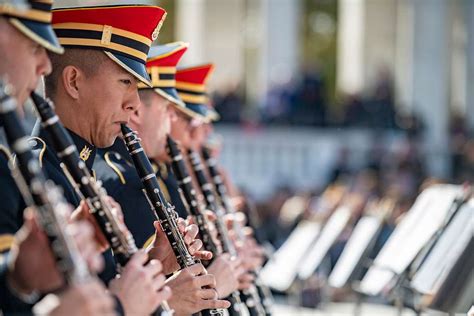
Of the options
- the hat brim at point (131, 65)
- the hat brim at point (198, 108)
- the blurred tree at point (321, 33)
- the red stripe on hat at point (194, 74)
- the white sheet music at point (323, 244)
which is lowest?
the blurred tree at point (321, 33)

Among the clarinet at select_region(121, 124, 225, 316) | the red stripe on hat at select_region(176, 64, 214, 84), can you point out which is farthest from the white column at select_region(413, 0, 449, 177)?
Result: the clarinet at select_region(121, 124, 225, 316)

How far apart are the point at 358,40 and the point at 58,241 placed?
30.0 meters

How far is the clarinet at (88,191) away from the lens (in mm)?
4137

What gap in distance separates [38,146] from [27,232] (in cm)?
113

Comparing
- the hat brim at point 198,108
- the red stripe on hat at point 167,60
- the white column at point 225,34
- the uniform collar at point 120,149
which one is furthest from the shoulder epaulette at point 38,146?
the white column at point 225,34

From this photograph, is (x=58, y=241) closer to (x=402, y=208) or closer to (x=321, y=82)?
(x=402, y=208)

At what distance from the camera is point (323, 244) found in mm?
9961

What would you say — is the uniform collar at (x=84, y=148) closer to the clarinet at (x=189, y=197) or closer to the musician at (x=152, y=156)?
the musician at (x=152, y=156)

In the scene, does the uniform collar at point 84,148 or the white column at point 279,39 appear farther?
the white column at point 279,39

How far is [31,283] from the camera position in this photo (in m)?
3.64

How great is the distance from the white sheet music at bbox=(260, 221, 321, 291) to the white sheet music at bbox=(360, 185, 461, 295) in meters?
2.20

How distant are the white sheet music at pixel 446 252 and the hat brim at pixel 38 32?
10.4 feet

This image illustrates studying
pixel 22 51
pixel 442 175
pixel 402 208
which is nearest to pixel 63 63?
pixel 22 51

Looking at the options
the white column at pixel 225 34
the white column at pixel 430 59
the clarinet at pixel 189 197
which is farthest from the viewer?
the white column at pixel 225 34
